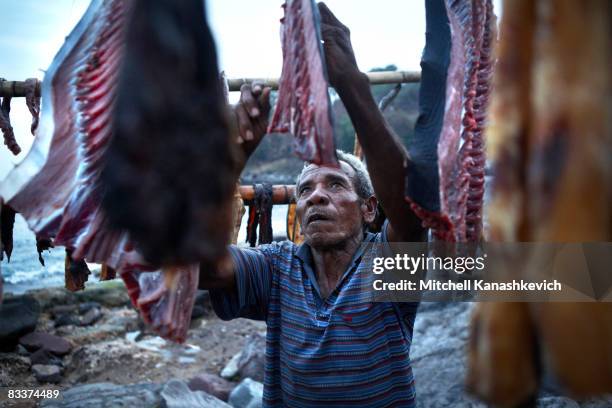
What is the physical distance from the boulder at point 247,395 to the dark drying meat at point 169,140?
16.4ft

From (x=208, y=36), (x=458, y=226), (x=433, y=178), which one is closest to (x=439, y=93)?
(x=433, y=178)

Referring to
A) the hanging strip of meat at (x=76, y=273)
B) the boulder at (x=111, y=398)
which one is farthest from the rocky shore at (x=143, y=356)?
the hanging strip of meat at (x=76, y=273)

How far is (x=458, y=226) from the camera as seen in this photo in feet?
6.54

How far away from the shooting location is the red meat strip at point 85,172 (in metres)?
1.71

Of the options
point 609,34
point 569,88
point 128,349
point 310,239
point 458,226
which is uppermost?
point 609,34

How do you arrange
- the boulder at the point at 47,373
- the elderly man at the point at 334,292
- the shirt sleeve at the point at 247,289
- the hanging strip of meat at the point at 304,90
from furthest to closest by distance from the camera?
1. the boulder at the point at 47,373
2. the shirt sleeve at the point at 247,289
3. the elderly man at the point at 334,292
4. the hanging strip of meat at the point at 304,90

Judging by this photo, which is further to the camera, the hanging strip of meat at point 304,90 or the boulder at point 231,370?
the boulder at point 231,370

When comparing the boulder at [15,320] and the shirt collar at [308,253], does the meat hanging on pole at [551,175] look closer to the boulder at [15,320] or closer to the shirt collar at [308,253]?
the shirt collar at [308,253]

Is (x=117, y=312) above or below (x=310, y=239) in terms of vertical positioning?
below

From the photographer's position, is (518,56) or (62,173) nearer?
(518,56)

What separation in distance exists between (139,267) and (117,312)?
9.33 metres

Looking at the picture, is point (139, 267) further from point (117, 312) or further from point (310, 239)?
point (117, 312)

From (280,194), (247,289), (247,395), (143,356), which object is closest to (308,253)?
(247,289)

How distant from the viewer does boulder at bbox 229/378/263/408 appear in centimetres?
586
